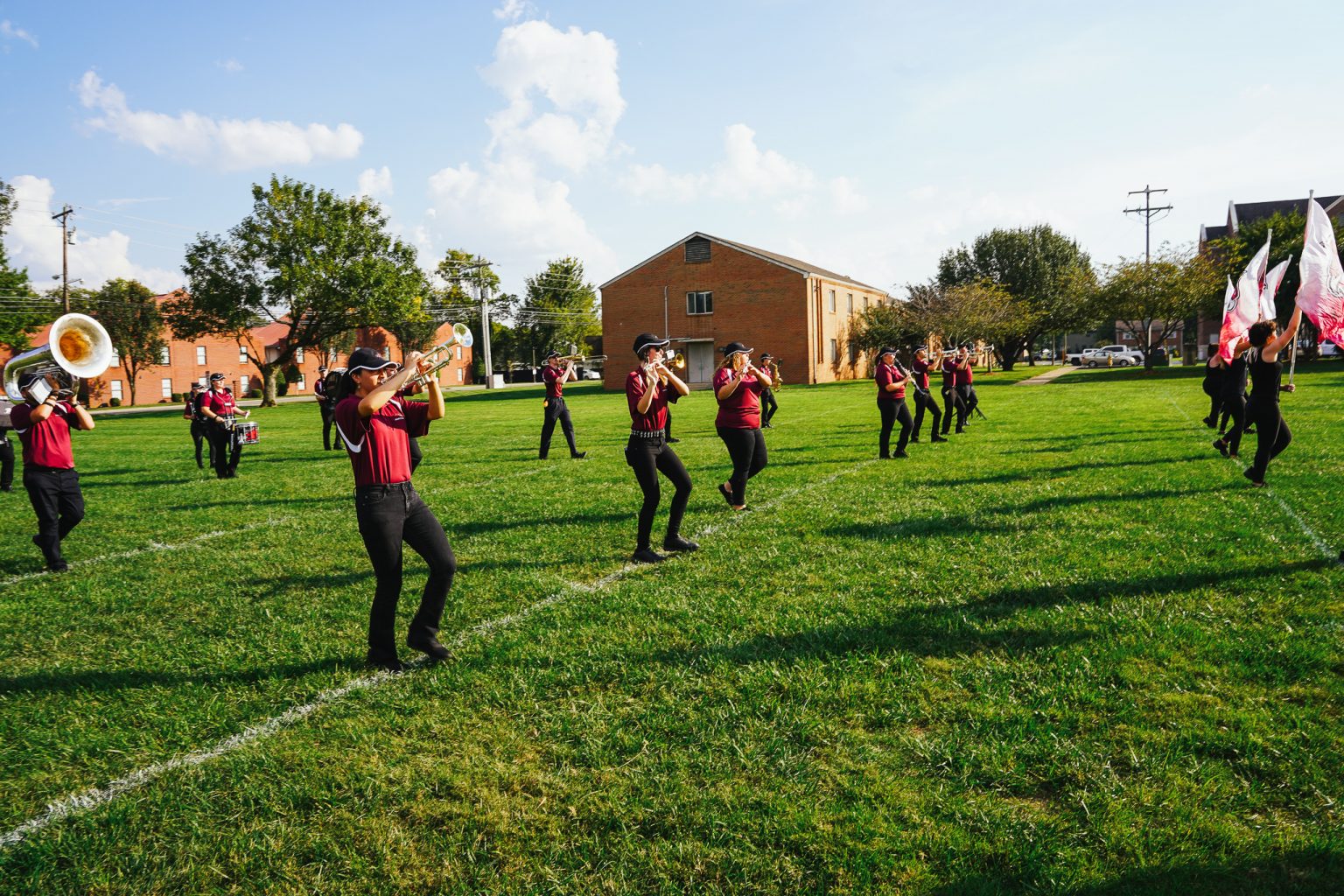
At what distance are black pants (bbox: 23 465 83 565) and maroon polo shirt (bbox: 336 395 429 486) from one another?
206 inches

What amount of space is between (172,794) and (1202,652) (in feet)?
18.5

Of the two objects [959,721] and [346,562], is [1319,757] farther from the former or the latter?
[346,562]

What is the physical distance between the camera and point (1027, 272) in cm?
6103

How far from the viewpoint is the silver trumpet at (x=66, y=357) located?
24.8 ft

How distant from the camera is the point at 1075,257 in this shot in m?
62.7

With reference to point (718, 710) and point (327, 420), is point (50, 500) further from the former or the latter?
point (327, 420)

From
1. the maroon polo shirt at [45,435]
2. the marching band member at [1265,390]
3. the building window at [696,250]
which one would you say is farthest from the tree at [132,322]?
the marching band member at [1265,390]

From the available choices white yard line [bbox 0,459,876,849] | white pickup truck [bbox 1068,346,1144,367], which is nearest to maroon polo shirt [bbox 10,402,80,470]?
white yard line [bbox 0,459,876,849]

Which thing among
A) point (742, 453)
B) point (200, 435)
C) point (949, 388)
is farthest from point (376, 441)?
point (949, 388)

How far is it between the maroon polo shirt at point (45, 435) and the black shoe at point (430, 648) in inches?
215

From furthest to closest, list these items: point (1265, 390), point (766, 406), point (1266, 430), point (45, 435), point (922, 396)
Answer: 1. point (766, 406)
2. point (922, 396)
3. point (1266, 430)
4. point (1265, 390)
5. point (45, 435)

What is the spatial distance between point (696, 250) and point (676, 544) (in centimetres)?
4596

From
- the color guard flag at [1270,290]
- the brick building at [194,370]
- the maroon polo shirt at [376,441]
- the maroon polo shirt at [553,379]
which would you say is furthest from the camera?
the brick building at [194,370]

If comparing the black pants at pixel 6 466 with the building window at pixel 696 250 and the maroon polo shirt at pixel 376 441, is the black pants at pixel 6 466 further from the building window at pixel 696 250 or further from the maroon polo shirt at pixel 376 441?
the building window at pixel 696 250
